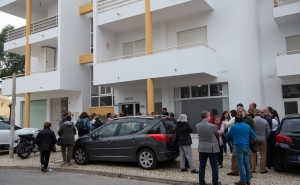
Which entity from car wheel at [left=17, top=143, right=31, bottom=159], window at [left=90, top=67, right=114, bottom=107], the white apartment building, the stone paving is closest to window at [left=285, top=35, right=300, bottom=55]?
the white apartment building

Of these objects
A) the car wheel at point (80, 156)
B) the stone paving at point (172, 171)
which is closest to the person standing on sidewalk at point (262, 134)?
the stone paving at point (172, 171)

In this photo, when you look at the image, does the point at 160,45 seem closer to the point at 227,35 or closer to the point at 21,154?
the point at 227,35

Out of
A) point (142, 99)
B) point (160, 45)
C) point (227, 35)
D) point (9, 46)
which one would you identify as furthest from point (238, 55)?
point (9, 46)

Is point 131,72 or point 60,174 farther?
point 131,72

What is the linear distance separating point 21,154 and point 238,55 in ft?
34.8

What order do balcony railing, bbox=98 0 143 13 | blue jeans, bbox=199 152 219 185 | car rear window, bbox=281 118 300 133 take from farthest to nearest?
balcony railing, bbox=98 0 143 13 → car rear window, bbox=281 118 300 133 → blue jeans, bbox=199 152 219 185

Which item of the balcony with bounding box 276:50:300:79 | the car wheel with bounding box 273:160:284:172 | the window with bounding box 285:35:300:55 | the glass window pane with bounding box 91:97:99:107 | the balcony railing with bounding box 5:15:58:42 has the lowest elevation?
the car wheel with bounding box 273:160:284:172

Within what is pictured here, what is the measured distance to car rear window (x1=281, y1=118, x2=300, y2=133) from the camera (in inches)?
289

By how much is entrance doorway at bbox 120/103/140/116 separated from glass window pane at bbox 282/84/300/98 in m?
7.88

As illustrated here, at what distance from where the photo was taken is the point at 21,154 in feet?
37.6

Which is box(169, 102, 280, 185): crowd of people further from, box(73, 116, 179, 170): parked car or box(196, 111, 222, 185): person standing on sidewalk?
box(73, 116, 179, 170): parked car

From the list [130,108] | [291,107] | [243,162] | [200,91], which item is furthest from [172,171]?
[130,108]

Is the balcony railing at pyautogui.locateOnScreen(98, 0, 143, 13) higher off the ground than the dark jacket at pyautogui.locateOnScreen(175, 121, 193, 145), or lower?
higher

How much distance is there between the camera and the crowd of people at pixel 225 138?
6.49 m
